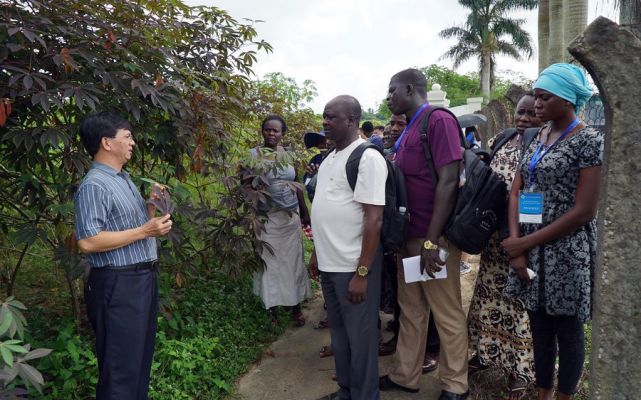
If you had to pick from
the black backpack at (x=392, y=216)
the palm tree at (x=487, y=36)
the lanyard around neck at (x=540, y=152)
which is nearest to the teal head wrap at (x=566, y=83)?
the lanyard around neck at (x=540, y=152)

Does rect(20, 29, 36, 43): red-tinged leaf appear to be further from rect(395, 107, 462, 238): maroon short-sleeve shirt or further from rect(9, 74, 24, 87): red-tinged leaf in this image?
rect(395, 107, 462, 238): maroon short-sleeve shirt

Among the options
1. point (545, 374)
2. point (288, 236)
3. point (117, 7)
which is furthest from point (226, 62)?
point (545, 374)

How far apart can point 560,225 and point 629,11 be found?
4488mm

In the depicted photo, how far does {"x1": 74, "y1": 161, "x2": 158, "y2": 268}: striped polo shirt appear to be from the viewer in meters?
1.99

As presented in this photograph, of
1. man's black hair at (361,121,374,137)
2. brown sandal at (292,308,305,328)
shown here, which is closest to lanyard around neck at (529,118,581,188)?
brown sandal at (292,308,305,328)

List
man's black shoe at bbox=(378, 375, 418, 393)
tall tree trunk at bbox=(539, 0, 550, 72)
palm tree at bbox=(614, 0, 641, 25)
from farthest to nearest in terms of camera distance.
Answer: tall tree trunk at bbox=(539, 0, 550, 72)
palm tree at bbox=(614, 0, 641, 25)
man's black shoe at bbox=(378, 375, 418, 393)

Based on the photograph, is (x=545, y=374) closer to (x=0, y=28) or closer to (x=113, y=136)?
(x=113, y=136)

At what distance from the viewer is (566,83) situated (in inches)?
81.5

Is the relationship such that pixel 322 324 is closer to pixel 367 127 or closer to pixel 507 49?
pixel 367 127

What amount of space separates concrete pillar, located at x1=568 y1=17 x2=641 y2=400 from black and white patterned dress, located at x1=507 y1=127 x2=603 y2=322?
86 cm

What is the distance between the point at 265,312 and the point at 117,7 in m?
2.64

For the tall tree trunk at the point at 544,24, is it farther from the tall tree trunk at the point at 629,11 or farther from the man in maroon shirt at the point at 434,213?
the man in maroon shirt at the point at 434,213

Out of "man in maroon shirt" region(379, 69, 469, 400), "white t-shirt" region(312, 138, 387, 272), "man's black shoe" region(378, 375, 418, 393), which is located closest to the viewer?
"white t-shirt" region(312, 138, 387, 272)

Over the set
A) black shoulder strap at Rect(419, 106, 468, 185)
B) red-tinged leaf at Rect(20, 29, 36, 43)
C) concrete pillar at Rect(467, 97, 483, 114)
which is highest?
concrete pillar at Rect(467, 97, 483, 114)
